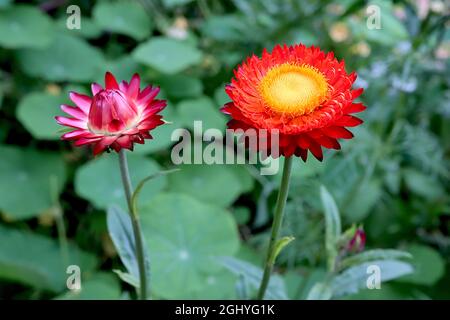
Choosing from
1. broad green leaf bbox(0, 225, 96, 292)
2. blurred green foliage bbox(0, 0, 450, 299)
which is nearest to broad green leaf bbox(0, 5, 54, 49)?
blurred green foliage bbox(0, 0, 450, 299)

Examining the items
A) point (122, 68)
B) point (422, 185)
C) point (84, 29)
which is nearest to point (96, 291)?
point (122, 68)

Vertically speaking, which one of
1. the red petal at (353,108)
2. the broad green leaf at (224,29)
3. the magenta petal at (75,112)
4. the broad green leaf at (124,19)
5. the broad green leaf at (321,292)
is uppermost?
the broad green leaf at (124,19)

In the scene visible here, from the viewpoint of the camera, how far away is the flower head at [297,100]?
66cm

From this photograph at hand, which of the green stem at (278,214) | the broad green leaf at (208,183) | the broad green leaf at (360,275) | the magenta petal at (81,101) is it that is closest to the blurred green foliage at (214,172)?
the broad green leaf at (208,183)

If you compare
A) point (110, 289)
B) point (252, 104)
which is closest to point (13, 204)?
point (110, 289)

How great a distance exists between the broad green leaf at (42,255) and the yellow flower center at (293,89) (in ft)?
2.96

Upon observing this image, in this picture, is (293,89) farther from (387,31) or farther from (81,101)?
(387,31)

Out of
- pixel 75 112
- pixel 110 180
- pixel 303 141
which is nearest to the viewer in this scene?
pixel 303 141

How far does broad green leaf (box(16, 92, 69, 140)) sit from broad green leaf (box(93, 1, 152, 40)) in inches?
12.7

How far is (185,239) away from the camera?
1368 mm

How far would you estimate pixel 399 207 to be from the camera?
1563 mm

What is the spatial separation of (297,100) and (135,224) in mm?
292

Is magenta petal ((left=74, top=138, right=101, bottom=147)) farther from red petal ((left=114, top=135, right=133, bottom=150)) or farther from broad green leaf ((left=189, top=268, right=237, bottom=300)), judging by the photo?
broad green leaf ((left=189, top=268, right=237, bottom=300))

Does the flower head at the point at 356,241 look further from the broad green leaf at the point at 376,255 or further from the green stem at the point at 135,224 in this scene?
the green stem at the point at 135,224
